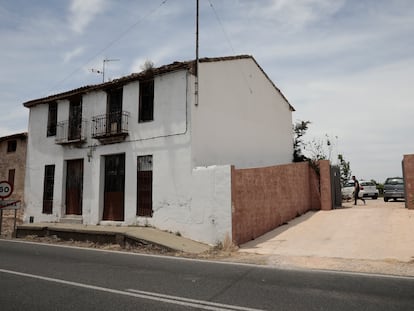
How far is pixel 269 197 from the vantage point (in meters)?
14.0

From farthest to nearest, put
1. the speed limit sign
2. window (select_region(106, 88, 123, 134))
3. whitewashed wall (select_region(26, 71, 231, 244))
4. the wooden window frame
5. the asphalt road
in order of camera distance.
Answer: the wooden window frame < window (select_region(106, 88, 123, 134)) < the speed limit sign < whitewashed wall (select_region(26, 71, 231, 244)) < the asphalt road

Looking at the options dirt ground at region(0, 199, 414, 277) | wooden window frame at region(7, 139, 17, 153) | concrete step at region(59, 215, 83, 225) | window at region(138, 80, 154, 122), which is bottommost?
dirt ground at region(0, 199, 414, 277)

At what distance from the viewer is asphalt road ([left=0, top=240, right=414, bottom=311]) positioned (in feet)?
17.4

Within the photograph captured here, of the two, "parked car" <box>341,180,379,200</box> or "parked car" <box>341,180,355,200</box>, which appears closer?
"parked car" <box>341,180,355,200</box>

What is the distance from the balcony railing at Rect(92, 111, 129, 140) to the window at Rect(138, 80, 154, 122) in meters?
0.75

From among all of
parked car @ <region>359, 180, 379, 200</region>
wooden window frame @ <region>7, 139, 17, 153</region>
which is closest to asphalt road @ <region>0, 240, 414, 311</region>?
wooden window frame @ <region>7, 139, 17, 153</region>

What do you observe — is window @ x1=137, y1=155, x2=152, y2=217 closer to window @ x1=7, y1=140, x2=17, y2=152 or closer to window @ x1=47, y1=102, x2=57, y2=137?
window @ x1=47, y1=102, x2=57, y2=137

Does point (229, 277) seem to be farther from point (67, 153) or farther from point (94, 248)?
point (67, 153)

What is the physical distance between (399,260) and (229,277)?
4711 millimetres

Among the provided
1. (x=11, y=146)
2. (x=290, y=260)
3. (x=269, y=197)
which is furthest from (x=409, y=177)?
(x=11, y=146)

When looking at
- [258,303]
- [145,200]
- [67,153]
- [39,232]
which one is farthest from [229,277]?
[67,153]

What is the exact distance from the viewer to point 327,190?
58.0 feet

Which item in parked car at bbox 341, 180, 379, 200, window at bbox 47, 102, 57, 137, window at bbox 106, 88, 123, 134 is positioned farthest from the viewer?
parked car at bbox 341, 180, 379, 200

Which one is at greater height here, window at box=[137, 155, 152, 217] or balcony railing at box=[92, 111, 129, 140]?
balcony railing at box=[92, 111, 129, 140]
